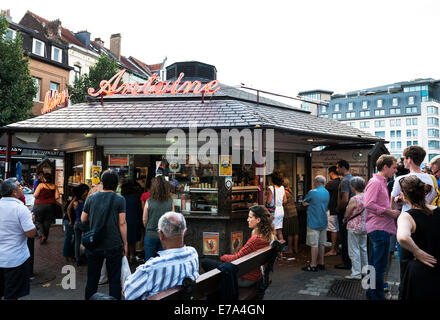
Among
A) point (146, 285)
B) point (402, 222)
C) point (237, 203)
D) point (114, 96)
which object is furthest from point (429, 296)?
point (114, 96)

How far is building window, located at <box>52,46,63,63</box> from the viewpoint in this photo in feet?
87.7

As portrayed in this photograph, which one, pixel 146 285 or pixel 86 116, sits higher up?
pixel 86 116

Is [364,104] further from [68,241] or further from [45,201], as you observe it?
[68,241]

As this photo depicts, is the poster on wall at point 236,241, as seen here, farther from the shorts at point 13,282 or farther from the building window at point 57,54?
the building window at point 57,54

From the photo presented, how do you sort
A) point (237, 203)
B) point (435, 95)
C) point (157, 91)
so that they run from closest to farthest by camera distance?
1. point (237, 203)
2. point (157, 91)
3. point (435, 95)

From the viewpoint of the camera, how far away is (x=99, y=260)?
4.46m

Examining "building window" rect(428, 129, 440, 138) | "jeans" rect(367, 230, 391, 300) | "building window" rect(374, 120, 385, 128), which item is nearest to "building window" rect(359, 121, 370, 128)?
"building window" rect(374, 120, 385, 128)

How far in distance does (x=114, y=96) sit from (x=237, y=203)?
5.31m

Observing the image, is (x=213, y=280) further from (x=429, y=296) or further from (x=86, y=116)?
(x=86, y=116)

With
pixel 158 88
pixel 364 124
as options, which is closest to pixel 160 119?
pixel 158 88

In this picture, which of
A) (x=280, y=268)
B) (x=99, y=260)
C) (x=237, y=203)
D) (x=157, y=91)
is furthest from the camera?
(x=157, y=91)

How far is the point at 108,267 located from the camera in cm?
448

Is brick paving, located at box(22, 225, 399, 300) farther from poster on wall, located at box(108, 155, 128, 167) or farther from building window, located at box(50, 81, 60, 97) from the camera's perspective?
building window, located at box(50, 81, 60, 97)

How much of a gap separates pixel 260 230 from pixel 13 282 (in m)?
3.27
